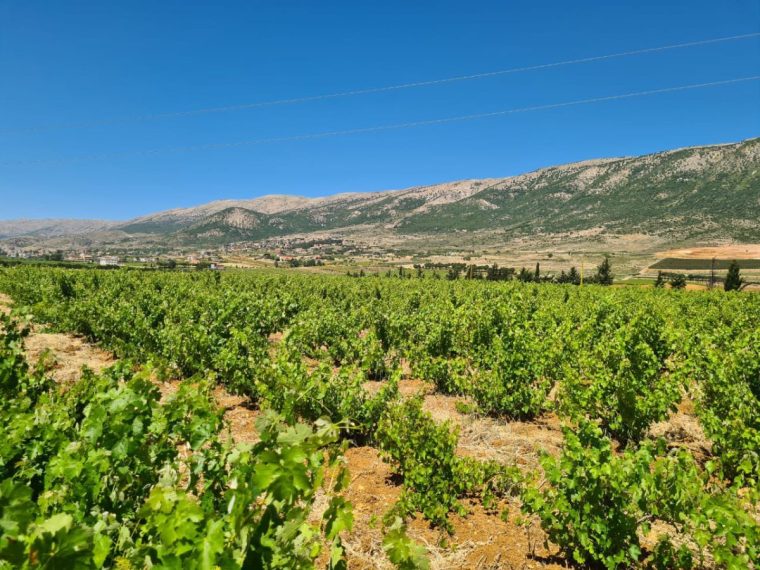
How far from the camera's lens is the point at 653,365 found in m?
8.08

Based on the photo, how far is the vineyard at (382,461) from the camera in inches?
79.4

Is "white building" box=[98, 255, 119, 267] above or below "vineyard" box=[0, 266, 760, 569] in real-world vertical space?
above

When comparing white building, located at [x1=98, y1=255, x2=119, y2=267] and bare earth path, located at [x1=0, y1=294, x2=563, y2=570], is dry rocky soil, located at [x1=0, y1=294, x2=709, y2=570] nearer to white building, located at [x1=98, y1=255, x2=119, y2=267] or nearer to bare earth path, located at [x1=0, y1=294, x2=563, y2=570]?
bare earth path, located at [x1=0, y1=294, x2=563, y2=570]

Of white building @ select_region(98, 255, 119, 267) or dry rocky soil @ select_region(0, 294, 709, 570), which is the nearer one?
dry rocky soil @ select_region(0, 294, 709, 570)

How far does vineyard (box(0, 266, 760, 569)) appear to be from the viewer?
202cm

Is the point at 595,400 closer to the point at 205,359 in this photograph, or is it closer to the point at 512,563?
the point at 512,563

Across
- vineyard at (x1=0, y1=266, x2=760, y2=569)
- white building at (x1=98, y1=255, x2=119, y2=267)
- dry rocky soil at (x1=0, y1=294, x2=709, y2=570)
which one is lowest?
dry rocky soil at (x1=0, y1=294, x2=709, y2=570)

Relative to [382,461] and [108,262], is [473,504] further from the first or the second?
[108,262]

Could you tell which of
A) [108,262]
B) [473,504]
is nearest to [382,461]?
[473,504]

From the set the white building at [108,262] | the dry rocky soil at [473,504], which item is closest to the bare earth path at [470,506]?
the dry rocky soil at [473,504]

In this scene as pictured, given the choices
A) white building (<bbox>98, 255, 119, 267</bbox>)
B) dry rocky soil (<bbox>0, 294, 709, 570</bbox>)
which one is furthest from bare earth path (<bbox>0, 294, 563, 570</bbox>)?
white building (<bbox>98, 255, 119, 267</bbox>)

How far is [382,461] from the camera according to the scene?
263 inches

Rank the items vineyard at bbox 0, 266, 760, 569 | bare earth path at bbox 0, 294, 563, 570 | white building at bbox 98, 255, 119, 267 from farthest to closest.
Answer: white building at bbox 98, 255, 119, 267 → bare earth path at bbox 0, 294, 563, 570 → vineyard at bbox 0, 266, 760, 569

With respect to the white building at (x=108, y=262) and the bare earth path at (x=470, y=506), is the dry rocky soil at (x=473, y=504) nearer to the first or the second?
the bare earth path at (x=470, y=506)
